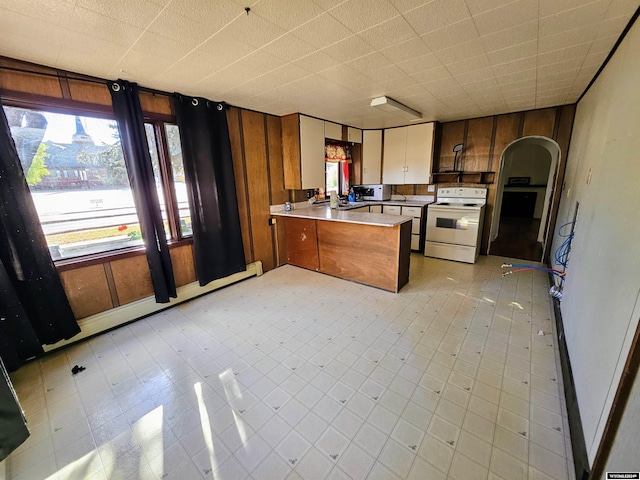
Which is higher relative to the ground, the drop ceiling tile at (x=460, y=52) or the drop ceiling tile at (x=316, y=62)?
the drop ceiling tile at (x=316, y=62)

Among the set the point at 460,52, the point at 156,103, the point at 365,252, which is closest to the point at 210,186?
the point at 156,103

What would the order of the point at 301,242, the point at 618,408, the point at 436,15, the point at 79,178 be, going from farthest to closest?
1. the point at 301,242
2. the point at 79,178
3. the point at 436,15
4. the point at 618,408

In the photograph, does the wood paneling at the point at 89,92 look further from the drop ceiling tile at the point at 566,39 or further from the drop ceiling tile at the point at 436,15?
the drop ceiling tile at the point at 566,39

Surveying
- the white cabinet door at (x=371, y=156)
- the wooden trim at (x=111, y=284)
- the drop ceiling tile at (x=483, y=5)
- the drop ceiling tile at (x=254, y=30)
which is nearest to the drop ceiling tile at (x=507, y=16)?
the drop ceiling tile at (x=483, y=5)

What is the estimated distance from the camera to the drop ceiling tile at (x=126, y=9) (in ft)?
4.56

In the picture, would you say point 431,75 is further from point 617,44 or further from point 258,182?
point 258,182

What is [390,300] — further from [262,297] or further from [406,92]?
[406,92]

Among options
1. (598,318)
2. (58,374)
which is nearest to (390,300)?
(598,318)

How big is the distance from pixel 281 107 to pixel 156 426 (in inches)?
141

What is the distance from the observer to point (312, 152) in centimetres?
417

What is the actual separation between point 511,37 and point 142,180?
3.35 m

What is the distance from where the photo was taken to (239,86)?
2.73 metres

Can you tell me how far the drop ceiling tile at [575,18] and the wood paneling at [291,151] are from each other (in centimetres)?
288

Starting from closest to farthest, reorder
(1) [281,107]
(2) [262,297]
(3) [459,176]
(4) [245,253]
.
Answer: (2) [262,297], (1) [281,107], (4) [245,253], (3) [459,176]
